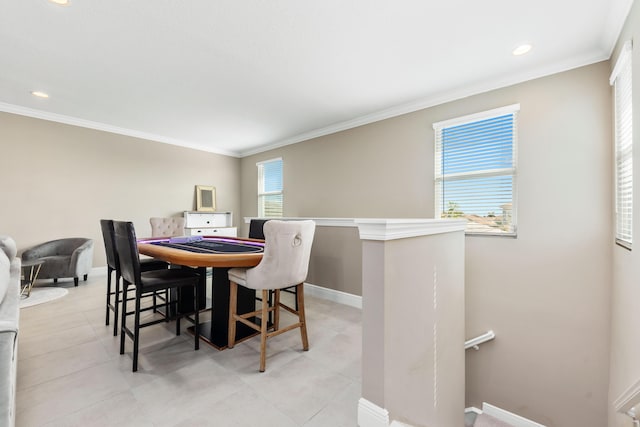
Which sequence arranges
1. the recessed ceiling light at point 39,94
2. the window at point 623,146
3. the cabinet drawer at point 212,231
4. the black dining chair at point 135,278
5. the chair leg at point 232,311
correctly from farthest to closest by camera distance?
the cabinet drawer at point 212,231
the recessed ceiling light at point 39,94
the chair leg at point 232,311
the black dining chair at point 135,278
the window at point 623,146

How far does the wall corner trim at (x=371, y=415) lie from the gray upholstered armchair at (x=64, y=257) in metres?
4.36

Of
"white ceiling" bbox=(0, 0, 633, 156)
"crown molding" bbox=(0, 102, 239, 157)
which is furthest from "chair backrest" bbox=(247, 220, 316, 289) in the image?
"crown molding" bbox=(0, 102, 239, 157)

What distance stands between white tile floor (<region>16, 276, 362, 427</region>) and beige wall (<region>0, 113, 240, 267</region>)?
1.89 meters

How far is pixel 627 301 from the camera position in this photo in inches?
67.4

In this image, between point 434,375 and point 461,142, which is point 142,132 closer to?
point 461,142

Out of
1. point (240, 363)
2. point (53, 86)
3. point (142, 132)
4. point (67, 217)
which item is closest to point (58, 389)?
point (240, 363)

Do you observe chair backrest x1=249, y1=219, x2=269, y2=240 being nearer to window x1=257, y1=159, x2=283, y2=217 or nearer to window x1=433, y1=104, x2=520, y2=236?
window x1=257, y1=159, x2=283, y2=217

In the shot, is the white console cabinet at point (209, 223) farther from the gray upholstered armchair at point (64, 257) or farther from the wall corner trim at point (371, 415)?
the wall corner trim at point (371, 415)

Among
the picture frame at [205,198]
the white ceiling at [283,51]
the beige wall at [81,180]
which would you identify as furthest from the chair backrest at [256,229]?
the beige wall at [81,180]

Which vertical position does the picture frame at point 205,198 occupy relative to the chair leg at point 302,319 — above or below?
above

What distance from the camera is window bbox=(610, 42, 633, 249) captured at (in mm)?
1736

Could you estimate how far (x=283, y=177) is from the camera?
4.91m

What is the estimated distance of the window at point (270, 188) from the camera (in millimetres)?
5129

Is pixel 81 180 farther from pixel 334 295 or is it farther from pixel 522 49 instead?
pixel 522 49
